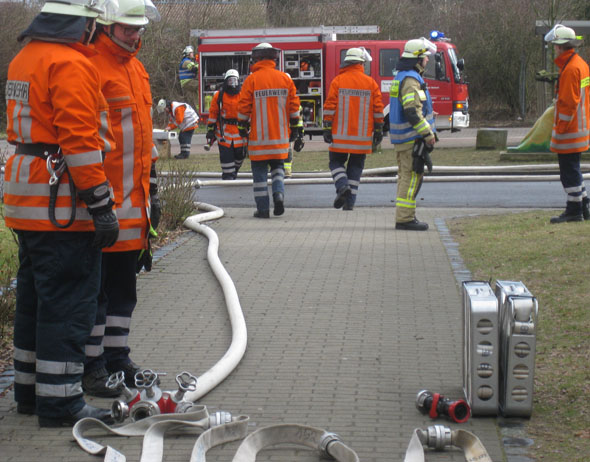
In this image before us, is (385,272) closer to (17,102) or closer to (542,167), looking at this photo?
(17,102)

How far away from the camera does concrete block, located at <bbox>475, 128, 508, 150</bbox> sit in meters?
21.2

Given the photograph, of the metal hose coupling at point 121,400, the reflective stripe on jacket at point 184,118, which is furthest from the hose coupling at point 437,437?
the reflective stripe on jacket at point 184,118

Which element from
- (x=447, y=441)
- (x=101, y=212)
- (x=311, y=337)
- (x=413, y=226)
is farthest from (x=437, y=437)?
(x=413, y=226)

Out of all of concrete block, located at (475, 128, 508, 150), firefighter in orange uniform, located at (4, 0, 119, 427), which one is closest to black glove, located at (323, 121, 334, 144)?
firefighter in orange uniform, located at (4, 0, 119, 427)

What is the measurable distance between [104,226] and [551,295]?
392 centimetres

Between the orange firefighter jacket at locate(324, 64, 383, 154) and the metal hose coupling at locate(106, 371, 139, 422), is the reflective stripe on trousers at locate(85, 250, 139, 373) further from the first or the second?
the orange firefighter jacket at locate(324, 64, 383, 154)

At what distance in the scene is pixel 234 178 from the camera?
15.7 meters

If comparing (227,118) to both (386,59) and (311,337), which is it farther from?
(386,59)

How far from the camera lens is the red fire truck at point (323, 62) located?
2519 centimetres

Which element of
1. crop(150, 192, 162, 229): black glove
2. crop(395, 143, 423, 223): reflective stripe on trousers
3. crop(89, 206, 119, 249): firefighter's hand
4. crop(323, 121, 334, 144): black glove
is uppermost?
crop(89, 206, 119, 249): firefighter's hand

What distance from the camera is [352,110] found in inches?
456

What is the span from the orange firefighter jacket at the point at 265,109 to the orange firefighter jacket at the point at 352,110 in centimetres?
64

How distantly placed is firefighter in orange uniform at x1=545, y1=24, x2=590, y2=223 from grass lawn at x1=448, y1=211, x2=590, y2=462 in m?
0.46

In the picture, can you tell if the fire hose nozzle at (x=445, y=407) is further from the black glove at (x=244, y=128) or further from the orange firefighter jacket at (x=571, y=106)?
the black glove at (x=244, y=128)
